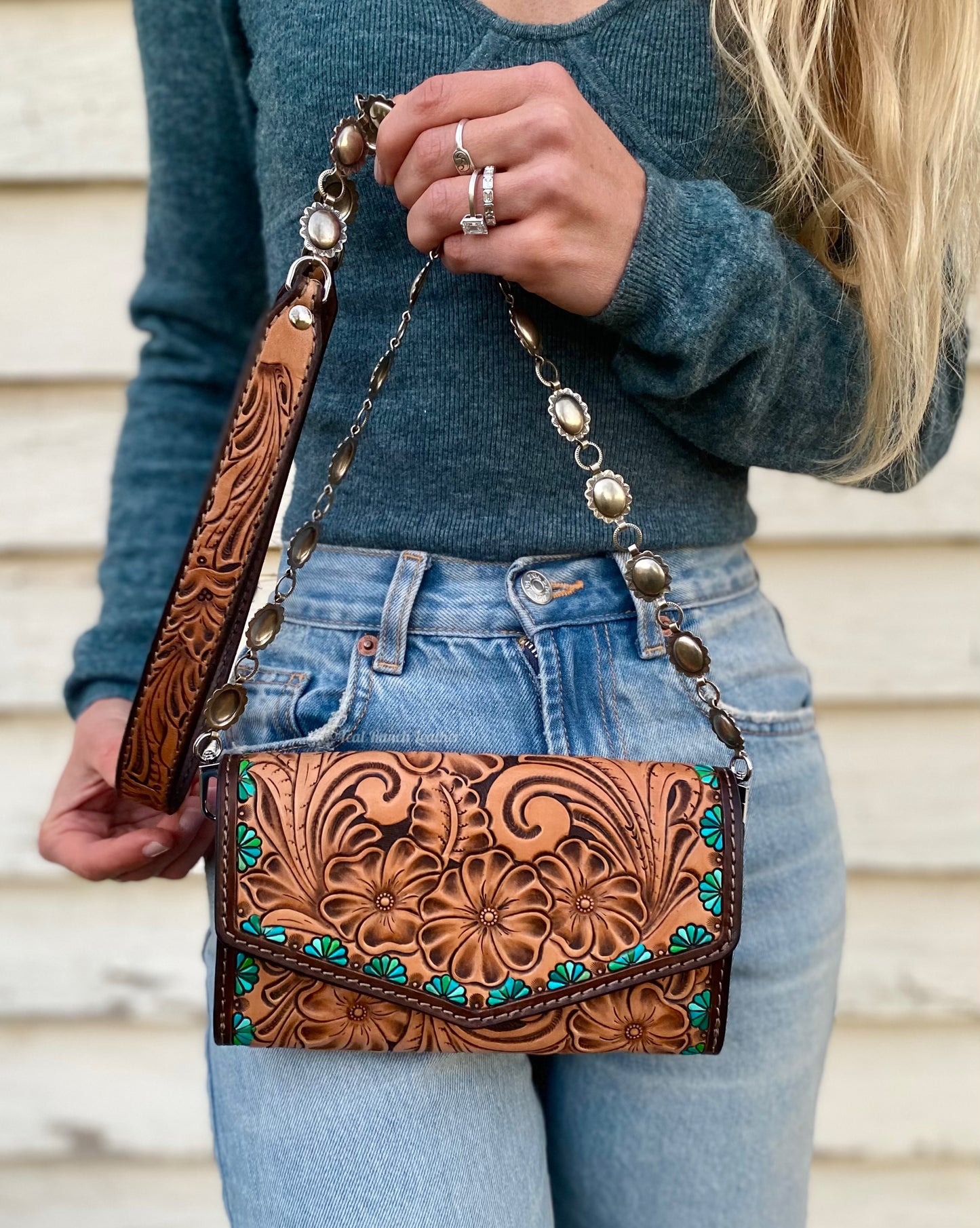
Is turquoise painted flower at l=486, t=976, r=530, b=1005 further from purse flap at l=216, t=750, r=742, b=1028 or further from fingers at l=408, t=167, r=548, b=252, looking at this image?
fingers at l=408, t=167, r=548, b=252

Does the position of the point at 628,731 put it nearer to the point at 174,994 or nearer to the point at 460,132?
the point at 460,132

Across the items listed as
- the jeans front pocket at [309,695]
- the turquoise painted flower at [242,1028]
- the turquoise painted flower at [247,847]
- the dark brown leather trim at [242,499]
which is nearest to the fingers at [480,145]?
the dark brown leather trim at [242,499]

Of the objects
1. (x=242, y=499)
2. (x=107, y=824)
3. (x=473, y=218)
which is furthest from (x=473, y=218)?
(x=107, y=824)

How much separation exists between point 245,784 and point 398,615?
0.15m

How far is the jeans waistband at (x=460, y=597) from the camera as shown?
0.71 metres

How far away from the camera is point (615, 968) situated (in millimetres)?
668

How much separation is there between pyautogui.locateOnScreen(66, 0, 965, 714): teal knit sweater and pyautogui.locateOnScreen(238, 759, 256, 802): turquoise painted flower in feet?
0.62

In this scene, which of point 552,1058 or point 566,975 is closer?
point 566,975

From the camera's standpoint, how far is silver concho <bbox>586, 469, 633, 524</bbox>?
27.0 inches

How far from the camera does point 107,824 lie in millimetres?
832

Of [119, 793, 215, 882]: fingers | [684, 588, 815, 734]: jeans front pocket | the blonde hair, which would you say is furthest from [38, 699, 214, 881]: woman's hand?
the blonde hair

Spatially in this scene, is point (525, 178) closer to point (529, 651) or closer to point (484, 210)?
point (484, 210)

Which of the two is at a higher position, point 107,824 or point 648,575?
point 648,575

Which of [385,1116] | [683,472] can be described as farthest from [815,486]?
[385,1116]
